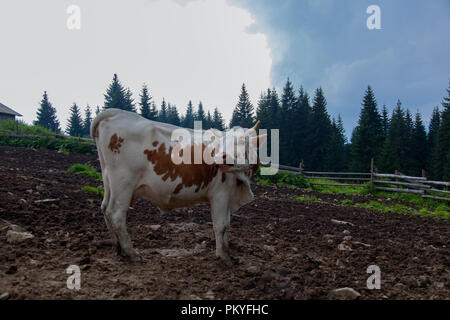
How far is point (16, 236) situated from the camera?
3.89 meters

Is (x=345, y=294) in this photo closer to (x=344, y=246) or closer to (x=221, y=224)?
(x=221, y=224)

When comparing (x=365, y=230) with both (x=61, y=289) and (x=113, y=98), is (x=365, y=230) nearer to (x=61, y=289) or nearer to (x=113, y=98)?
(x=61, y=289)

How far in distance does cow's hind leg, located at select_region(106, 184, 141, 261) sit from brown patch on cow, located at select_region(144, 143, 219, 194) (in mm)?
434

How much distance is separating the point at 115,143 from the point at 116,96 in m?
45.0

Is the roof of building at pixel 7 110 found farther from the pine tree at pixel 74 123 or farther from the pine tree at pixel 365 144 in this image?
the pine tree at pixel 365 144

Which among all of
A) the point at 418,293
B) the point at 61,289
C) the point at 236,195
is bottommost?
the point at 418,293

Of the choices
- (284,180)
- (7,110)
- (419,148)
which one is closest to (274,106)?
(419,148)

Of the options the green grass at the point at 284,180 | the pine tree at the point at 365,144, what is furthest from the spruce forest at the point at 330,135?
A: the green grass at the point at 284,180

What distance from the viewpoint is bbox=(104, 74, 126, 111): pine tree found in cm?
4494

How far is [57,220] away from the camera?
4.91 metres

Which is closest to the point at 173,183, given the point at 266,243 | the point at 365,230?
Result: the point at 266,243

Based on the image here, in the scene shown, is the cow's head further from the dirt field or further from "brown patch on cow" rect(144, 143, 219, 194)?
the dirt field
